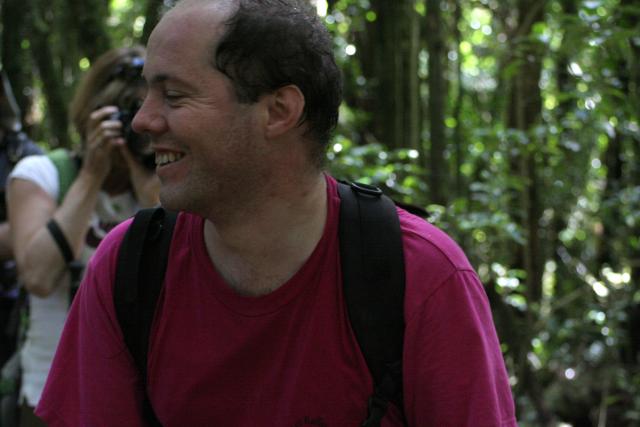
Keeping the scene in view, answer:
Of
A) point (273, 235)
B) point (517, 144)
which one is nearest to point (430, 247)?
point (273, 235)

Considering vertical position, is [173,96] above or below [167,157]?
above

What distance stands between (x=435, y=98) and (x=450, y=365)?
383 centimetres

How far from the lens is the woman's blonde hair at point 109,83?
3244 millimetres

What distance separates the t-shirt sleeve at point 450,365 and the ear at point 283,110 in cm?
49

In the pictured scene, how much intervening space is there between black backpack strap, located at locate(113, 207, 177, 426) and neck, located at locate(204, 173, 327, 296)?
0.16 metres

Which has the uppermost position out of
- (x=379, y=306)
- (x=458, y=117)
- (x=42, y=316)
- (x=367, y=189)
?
(x=367, y=189)

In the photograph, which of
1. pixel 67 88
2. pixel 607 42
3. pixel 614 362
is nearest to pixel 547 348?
pixel 614 362

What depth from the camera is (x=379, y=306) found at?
1852 millimetres

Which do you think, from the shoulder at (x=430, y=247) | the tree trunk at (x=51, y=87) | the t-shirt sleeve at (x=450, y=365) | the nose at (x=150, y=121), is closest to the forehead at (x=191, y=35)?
the nose at (x=150, y=121)

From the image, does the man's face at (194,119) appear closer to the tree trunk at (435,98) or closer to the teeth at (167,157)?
the teeth at (167,157)

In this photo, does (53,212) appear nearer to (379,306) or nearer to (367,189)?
(367,189)

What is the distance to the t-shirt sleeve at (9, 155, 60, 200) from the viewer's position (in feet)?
10.2

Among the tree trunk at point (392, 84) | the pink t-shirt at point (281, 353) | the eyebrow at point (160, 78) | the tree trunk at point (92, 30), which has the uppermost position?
the eyebrow at point (160, 78)

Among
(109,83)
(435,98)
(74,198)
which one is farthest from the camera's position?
(435,98)
